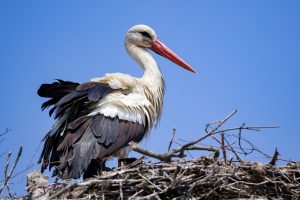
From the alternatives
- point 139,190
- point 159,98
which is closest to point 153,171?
point 139,190

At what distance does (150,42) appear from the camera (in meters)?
7.70

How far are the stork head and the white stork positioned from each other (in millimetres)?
1003

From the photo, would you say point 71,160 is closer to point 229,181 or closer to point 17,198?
point 17,198

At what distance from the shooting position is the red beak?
25.5ft

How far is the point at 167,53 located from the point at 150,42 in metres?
0.28

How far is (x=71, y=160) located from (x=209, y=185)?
1402mm

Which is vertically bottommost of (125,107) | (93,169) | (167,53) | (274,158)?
(93,169)

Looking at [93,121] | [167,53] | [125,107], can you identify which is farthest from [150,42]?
[93,121]

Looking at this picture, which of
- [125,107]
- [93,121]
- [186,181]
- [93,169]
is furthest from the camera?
[125,107]

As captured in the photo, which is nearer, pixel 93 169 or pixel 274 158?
pixel 274 158

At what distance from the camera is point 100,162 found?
572cm

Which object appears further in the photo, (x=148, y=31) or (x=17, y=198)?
(x=148, y=31)


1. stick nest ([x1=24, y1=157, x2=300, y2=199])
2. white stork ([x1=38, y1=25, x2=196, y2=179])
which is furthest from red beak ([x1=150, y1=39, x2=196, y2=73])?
stick nest ([x1=24, y1=157, x2=300, y2=199])

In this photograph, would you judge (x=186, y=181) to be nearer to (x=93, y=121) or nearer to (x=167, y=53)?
(x=93, y=121)
